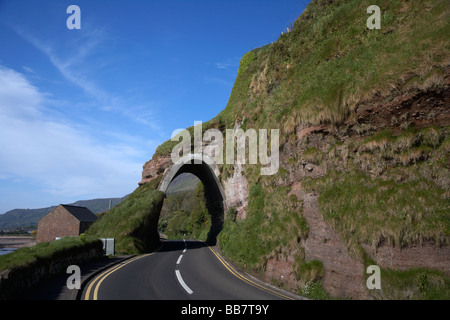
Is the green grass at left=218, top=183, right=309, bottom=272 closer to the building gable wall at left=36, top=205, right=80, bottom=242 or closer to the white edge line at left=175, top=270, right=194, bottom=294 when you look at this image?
the white edge line at left=175, top=270, right=194, bottom=294

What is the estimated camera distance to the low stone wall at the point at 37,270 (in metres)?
7.52

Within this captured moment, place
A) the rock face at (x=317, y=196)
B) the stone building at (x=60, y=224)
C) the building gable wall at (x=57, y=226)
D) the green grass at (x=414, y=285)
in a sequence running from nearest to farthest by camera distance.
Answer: the green grass at (x=414, y=285) → the rock face at (x=317, y=196) → the stone building at (x=60, y=224) → the building gable wall at (x=57, y=226)

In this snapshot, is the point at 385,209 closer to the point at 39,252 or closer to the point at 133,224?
the point at 39,252

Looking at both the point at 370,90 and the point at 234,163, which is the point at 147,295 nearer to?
the point at 370,90

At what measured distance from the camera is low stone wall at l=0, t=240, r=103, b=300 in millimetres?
7523

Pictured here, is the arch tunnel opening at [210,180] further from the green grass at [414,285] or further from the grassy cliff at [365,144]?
the green grass at [414,285]

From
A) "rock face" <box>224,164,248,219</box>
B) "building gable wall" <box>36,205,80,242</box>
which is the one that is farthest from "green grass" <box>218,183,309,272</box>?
"building gable wall" <box>36,205,80,242</box>

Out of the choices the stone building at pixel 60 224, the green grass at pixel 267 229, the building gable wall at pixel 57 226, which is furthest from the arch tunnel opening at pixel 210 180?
the building gable wall at pixel 57 226

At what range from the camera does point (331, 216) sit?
11180 mm

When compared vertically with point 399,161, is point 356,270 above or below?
below

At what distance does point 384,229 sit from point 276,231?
5573 mm

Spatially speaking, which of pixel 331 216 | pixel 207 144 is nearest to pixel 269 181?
pixel 331 216

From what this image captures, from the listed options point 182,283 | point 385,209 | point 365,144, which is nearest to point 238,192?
point 182,283
